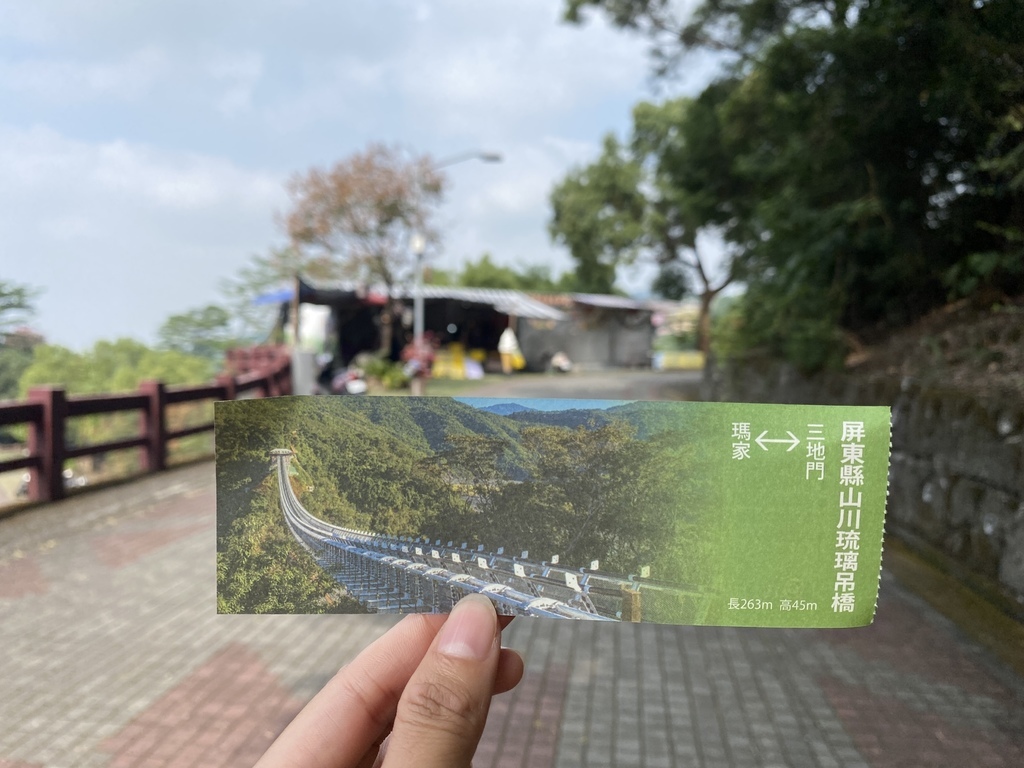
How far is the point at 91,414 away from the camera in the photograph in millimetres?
6930

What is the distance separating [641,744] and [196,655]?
7.13 ft

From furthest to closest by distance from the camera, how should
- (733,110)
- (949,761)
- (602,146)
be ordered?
(602,146) → (733,110) → (949,761)

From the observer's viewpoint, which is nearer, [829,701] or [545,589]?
[545,589]

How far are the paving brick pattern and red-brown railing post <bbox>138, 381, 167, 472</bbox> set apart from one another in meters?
3.30

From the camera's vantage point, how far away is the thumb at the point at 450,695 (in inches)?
39.9

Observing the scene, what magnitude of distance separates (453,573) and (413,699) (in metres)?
0.18

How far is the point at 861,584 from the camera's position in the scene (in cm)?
100

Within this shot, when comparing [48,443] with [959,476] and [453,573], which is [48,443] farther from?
[959,476]

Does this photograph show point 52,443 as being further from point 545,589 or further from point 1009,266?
point 1009,266

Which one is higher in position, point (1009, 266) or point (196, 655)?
point (1009, 266)

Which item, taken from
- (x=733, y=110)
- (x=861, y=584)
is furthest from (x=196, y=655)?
(x=733, y=110)

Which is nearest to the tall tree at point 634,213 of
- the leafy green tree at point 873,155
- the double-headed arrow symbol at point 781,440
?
the leafy green tree at point 873,155

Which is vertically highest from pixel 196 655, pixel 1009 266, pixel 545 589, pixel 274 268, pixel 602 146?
pixel 602 146

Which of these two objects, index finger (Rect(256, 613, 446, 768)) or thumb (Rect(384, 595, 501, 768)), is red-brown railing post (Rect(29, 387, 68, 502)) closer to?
index finger (Rect(256, 613, 446, 768))
